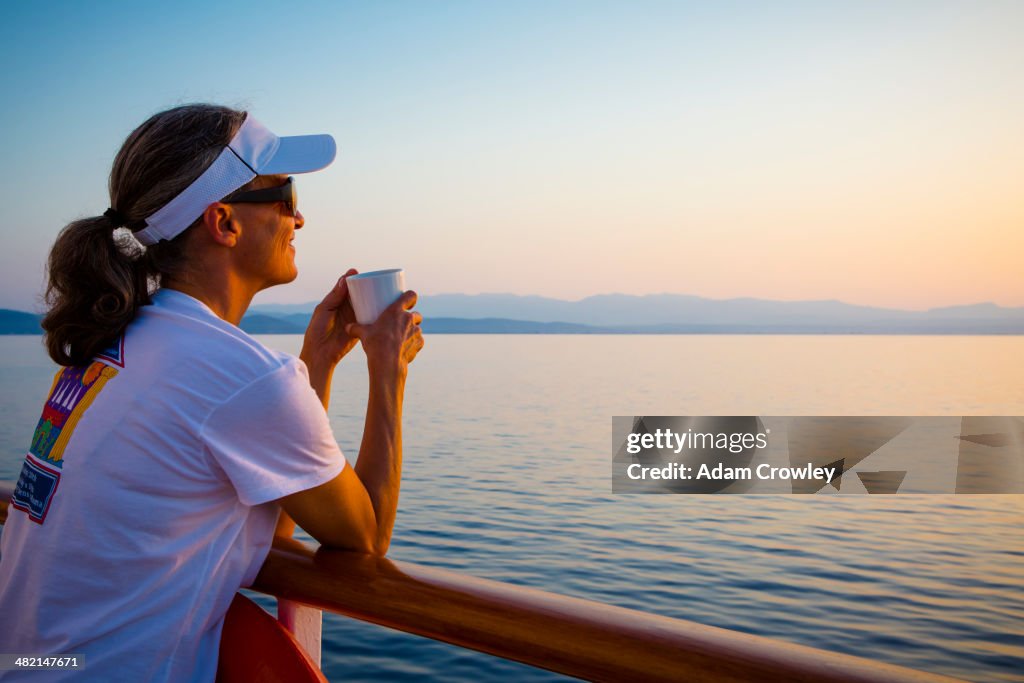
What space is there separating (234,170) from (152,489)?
0.55 m

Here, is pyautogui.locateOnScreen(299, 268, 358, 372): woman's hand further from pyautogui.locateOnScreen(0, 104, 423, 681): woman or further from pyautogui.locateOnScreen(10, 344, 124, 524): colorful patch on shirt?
pyautogui.locateOnScreen(10, 344, 124, 524): colorful patch on shirt

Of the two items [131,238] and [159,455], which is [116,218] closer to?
[131,238]

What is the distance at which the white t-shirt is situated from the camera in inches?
43.5

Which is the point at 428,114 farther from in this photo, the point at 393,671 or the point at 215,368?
the point at 215,368

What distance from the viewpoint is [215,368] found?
1.12 metres

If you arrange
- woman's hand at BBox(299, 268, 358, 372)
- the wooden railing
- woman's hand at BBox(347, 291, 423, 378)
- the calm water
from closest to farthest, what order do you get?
the wooden railing < woman's hand at BBox(347, 291, 423, 378) < woman's hand at BBox(299, 268, 358, 372) < the calm water

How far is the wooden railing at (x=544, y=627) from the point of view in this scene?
850mm

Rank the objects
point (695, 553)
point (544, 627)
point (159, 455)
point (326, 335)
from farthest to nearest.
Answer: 1. point (695, 553)
2. point (326, 335)
3. point (159, 455)
4. point (544, 627)

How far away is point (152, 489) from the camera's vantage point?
44.0 inches

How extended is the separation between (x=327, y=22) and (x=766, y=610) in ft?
54.8

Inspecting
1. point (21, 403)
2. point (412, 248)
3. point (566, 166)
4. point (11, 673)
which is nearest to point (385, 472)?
point (11, 673)

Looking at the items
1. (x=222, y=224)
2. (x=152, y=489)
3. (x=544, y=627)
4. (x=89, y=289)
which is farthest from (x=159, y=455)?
(x=544, y=627)

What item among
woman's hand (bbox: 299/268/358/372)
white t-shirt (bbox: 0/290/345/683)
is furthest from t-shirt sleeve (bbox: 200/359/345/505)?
woman's hand (bbox: 299/268/358/372)

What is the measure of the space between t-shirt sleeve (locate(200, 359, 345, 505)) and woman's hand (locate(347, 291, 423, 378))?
0.95ft
